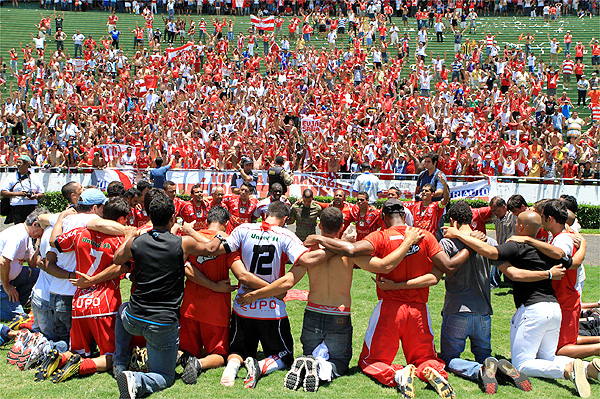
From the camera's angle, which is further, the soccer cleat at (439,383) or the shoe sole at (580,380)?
the shoe sole at (580,380)

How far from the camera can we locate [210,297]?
21.0 ft

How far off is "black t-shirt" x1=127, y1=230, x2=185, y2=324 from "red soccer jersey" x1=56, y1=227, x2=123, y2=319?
0.68 m

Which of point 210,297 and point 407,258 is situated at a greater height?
point 407,258

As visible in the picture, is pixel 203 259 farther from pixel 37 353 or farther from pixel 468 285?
pixel 468 285

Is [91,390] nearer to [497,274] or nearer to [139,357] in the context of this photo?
[139,357]

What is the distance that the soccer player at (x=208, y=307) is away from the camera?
6336 millimetres

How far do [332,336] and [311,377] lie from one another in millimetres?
512

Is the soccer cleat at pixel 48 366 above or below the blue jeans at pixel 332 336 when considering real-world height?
below

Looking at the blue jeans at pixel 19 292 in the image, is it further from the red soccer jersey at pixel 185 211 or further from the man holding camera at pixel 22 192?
the man holding camera at pixel 22 192

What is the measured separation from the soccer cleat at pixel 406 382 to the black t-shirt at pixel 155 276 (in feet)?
7.27

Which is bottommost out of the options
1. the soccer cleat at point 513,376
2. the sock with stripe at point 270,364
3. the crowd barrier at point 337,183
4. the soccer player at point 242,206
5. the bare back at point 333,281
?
the crowd barrier at point 337,183

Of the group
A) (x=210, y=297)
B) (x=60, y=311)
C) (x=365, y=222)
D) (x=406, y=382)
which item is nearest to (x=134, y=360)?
(x=210, y=297)

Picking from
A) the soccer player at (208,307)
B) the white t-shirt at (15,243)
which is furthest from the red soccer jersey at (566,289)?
the white t-shirt at (15,243)

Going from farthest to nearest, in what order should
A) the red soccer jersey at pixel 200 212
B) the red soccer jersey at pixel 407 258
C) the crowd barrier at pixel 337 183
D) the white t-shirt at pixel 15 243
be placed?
the crowd barrier at pixel 337 183 < the red soccer jersey at pixel 200 212 < the white t-shirt at pixel 15 243 < the red soccer jersey at pixel 407 258
